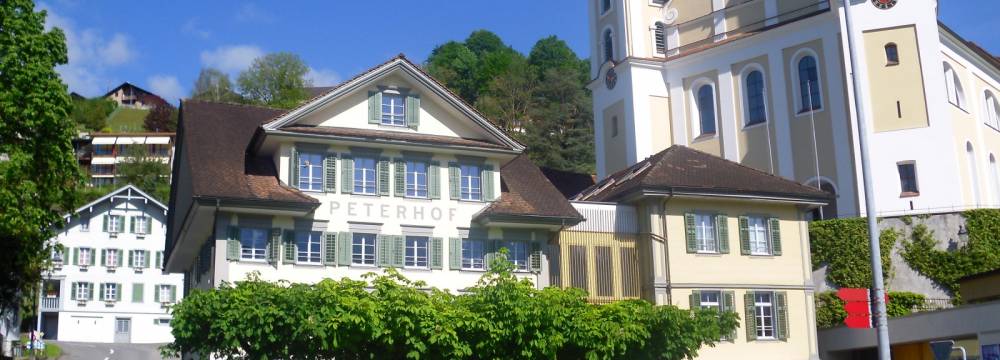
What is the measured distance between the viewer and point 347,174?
1261 inches

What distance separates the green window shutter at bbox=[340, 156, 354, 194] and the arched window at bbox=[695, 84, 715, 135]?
2705cm

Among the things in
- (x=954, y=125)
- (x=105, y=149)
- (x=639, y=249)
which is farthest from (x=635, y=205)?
(x=105, y=149)

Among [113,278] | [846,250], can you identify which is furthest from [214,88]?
[846,250]

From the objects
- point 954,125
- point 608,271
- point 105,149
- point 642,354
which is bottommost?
point 642,354

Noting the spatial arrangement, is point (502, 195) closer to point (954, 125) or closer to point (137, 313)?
point (954, 125)

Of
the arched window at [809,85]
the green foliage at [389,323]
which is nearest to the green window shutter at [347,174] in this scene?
the green foliage at [389,323]

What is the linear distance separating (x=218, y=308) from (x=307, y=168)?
279 inches

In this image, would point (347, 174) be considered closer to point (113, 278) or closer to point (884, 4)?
point (884, 4)

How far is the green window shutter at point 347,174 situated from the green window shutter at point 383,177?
2.62 feet

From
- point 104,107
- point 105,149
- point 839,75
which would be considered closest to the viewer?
point 839,75

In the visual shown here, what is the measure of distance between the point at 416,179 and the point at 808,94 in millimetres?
24379

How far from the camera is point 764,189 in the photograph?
119ft

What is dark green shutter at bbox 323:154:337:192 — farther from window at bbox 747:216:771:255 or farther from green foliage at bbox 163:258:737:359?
window at bbox 747:216:771:255

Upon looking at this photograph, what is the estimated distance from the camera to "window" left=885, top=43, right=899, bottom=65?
160 feet
